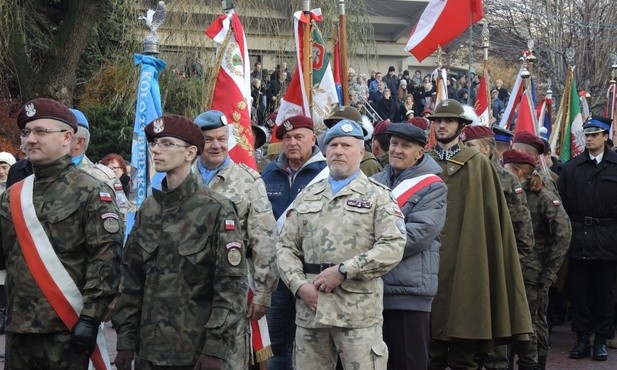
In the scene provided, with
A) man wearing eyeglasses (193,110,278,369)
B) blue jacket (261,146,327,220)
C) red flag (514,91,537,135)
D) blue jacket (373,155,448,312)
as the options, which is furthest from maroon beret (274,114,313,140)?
red flag (514,91,537,135)

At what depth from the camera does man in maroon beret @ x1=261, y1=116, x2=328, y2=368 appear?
737 centimetres

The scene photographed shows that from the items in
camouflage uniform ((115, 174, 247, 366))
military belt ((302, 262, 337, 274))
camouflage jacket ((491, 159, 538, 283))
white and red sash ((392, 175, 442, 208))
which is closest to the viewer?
camouflage uniform ((115, 174, 247, 366))

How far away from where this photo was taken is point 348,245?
610 centimetres

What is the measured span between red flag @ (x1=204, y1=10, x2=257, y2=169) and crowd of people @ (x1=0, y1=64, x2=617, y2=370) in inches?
15.2

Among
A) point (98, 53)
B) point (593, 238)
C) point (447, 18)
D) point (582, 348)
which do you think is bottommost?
point (582, 348)

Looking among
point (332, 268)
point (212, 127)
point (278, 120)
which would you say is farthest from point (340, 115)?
point (332, 268)

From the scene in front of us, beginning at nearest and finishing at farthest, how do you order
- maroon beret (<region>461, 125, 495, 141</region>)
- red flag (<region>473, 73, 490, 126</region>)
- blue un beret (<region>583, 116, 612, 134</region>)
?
1. maroon beret (<region>461, 125, 495, 141</region>)
2. blue un beret (<region>583, 116, 612, 134</region>)
3. red flag (<region>473, 73, 490, 126</region>)

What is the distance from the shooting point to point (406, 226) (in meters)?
6.70

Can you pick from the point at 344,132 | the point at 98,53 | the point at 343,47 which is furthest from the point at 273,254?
the point at 98,53

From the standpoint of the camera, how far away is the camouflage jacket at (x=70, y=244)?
5449 mm

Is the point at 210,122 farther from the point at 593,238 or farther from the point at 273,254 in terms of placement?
the point at 593,238

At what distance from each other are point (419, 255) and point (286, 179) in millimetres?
1343

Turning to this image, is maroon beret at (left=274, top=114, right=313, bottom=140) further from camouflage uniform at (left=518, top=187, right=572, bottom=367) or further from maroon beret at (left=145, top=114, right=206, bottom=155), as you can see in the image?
camouflage uniform at (left=518, top=187, right=572, bottom=367)

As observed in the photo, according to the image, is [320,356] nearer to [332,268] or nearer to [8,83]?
[332,268]
